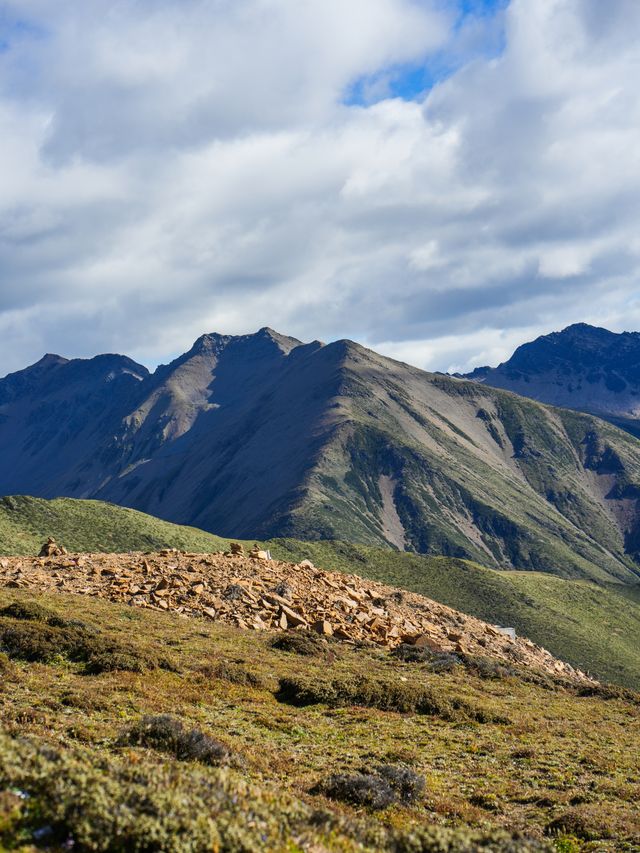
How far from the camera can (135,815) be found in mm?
9859

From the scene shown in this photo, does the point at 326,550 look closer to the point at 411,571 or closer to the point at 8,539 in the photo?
the point at 411,571

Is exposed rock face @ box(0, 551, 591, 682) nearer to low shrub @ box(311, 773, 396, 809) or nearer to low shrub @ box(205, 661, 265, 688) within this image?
low shrub @ box(205, 661, 265, 688)

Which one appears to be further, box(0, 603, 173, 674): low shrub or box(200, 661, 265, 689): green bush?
box(200, 661, 265, 689): green bush

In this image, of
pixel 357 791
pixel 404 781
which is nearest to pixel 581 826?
pixel 404 781

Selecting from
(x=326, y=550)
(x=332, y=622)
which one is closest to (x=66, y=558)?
(x=332, y=622)

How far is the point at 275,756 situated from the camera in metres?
20.3

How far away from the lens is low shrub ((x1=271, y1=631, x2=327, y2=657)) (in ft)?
124

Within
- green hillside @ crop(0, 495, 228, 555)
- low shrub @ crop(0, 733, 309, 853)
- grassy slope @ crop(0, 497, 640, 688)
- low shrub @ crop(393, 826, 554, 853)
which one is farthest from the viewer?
grassy slope @ crop(0, 497, 640, 688)

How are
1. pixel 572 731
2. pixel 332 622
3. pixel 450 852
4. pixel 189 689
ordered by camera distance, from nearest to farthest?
pixel 450 852 → pixel 189 689 → pixel 572 731 → pixel 332 622

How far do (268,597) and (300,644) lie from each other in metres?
9.84

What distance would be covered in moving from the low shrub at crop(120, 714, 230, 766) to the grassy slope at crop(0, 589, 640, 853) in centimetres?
55

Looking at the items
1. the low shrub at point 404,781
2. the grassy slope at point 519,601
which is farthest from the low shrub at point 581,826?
the grassy slope at point 519,601

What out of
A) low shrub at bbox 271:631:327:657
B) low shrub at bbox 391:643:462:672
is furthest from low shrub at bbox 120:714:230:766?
low shrub at bbox 391:643:462:672

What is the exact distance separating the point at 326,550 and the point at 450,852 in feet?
472
